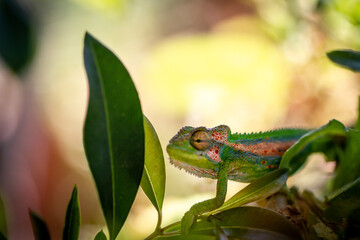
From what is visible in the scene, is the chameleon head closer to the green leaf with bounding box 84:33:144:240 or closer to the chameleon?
the chameleon

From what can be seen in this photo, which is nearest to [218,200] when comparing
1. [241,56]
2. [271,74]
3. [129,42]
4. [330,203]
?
[330,203]

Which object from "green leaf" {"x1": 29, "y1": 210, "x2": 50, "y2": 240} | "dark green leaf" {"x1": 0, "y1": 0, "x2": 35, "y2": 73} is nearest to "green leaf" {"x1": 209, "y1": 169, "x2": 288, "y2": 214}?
"green leaf" {"x1": 29, "y1": 210, "x2": 50, "y2": 240}

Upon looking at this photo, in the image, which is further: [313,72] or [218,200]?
[313,72]

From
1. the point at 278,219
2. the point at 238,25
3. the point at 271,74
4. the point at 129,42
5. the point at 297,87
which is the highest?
the point at 129,42

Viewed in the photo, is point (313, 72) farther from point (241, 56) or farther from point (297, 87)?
point (241, 56)

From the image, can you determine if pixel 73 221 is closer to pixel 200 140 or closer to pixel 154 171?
pixel 154 171

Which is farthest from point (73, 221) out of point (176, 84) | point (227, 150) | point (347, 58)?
A: point (176, 84)
